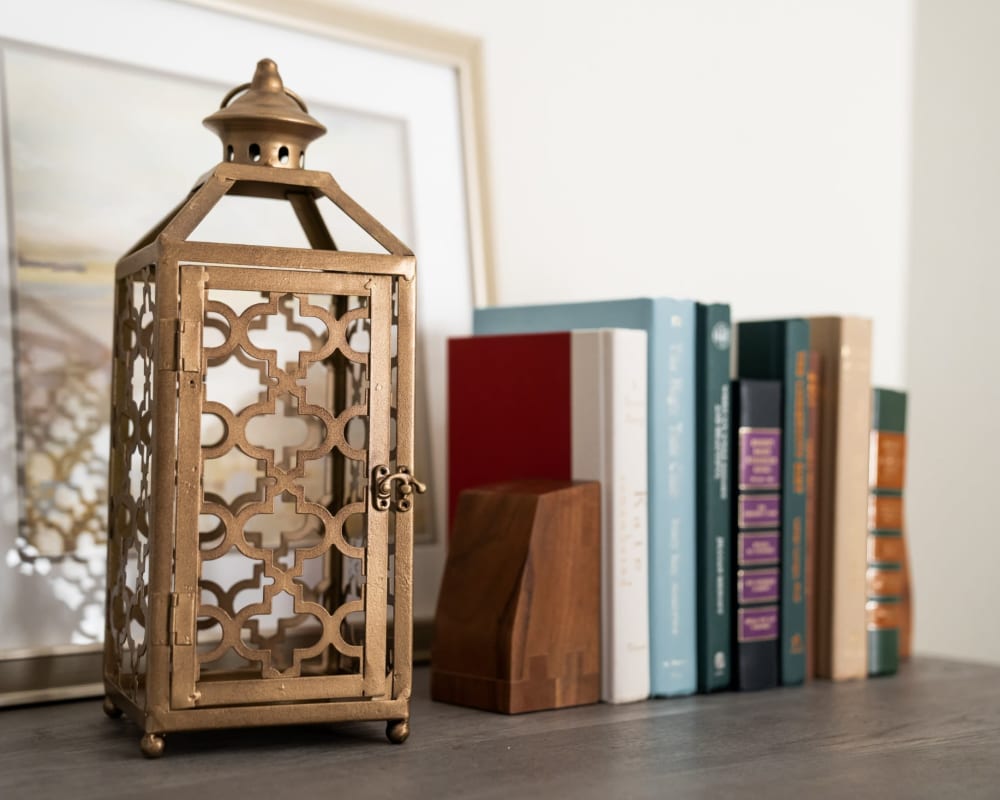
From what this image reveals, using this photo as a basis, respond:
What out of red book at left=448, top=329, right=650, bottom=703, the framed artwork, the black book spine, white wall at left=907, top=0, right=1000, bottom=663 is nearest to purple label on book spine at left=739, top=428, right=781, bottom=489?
the black book spine

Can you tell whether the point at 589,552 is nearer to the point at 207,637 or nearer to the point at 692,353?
the point at 692,353

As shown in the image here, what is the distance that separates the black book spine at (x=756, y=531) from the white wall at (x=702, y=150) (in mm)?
299

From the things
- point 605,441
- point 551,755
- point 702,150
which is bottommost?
point 551,755

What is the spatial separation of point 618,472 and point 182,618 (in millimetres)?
384

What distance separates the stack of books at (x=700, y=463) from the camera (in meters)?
1.04

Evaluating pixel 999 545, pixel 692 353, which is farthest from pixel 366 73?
pixel 999 545

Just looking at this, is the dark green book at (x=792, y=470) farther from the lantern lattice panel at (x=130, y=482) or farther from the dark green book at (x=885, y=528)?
the lantern lattice panel at (x=130, y=482)

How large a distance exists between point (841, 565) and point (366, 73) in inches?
25.9

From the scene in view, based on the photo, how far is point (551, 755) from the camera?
33.2 inches

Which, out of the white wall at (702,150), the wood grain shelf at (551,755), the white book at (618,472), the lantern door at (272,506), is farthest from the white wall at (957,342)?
the lantern door at (272,506)

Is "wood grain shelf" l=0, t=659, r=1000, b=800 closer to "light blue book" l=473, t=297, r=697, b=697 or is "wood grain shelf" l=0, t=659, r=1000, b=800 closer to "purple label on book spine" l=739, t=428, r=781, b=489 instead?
"light blue book" l=473, t=297, r=697, b=697

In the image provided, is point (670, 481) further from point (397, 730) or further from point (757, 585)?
point (397, 730)

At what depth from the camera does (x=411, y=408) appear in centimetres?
88

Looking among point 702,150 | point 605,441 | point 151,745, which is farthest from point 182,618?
point 702,150
